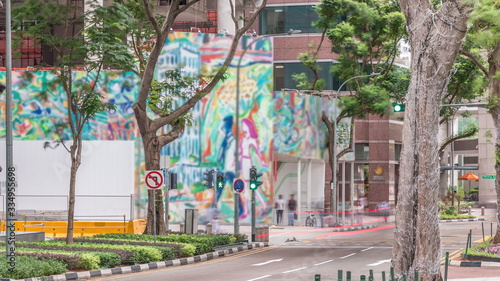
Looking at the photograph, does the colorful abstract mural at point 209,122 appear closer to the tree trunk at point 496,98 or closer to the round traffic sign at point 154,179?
the round traffic sign at point 154,179

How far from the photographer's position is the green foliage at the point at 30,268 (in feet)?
66.1

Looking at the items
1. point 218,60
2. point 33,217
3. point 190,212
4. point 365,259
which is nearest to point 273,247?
point 190,212

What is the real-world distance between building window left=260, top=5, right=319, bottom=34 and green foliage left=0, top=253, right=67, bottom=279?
4525 cm

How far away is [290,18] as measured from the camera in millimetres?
65812

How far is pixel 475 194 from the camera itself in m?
108

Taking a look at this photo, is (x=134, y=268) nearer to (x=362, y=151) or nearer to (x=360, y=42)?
(x=360, y=42)

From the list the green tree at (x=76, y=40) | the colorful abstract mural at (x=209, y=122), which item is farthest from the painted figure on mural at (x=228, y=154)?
the green tree at (x=76, y=40)

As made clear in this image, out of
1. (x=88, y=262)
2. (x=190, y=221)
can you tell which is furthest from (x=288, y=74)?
(x=88, y=262)

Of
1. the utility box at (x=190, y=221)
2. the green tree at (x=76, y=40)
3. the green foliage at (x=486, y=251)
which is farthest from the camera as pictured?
the utility box at (x=190, y=221)

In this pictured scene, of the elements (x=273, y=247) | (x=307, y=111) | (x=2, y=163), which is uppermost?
(x=307, y=111)

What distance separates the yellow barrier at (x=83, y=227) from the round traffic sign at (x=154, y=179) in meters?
8.84

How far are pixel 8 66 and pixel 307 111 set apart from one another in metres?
34.7

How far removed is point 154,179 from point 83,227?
35.0ft

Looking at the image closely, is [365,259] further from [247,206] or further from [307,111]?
[307,111]
